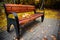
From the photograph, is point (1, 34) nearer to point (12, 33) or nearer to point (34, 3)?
point (12, 33)

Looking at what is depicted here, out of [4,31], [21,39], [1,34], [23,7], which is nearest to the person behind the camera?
[21,39]

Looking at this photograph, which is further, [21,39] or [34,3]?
[34,3]

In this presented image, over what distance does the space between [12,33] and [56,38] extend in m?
1.65

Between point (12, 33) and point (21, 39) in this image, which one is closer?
point (21, 39)

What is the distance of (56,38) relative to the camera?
398cm

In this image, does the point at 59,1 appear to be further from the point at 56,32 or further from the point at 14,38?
the point at 14,38

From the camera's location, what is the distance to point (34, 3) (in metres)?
11.1

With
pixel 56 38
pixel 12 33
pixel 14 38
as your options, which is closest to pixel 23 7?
pixel 12 33

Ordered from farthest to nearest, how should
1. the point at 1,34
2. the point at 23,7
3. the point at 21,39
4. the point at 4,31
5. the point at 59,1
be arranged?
the point at 59,1, the point at 23,7, the point at 4,31, the point at 1,34, the point at 21,39

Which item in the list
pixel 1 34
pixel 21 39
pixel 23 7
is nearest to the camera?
pixel 21 39

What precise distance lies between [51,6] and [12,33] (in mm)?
7560

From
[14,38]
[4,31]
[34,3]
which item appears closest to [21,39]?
[14,38]

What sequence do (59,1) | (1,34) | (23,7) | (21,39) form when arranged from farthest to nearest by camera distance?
→ (59,1)
(23,7)
(1,34)
(21,39)

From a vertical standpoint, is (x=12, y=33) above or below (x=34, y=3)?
below
